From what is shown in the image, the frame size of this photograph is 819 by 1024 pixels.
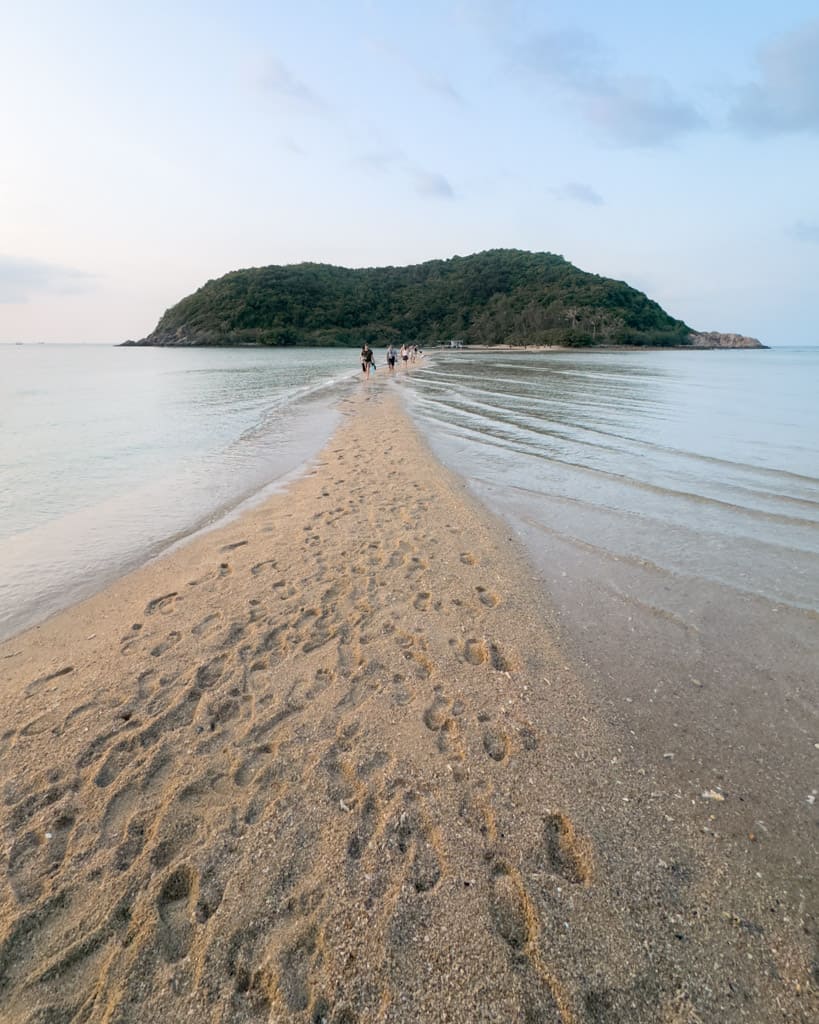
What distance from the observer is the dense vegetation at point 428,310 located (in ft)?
418

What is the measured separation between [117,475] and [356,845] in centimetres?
1236

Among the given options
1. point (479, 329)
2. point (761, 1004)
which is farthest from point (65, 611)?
point (479, 329)

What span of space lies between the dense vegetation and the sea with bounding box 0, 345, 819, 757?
10809 cm

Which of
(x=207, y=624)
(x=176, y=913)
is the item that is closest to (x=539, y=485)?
(x=207, y=624)

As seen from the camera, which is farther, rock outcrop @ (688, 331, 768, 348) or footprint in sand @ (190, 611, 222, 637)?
rock outcrop @ (688, 331, 768, 348)

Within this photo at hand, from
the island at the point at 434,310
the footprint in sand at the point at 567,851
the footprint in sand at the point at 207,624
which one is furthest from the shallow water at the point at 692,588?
the island at the point at 434,310

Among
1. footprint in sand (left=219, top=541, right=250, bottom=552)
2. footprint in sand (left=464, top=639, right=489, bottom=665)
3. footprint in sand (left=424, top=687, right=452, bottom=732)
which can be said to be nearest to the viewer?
footprint in sand (left=424, top=687, right=452, bottom=732)

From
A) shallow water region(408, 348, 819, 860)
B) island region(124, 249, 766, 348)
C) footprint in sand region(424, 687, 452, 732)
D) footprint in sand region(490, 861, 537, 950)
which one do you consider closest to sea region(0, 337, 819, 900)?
shallow water region(408, 348, 819, 860)

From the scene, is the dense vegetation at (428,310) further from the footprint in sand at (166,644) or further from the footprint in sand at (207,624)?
the footprint in sand at (166,644)

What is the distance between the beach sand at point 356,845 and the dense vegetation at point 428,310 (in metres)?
123

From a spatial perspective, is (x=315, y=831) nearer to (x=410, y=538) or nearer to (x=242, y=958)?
(x=242, y=958)

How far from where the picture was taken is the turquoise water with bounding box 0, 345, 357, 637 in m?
7.15

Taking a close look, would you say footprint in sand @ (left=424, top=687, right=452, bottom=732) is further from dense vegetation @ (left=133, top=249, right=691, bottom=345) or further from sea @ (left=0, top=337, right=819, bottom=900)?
dense vegetation @ (left=133, top=249, right=691, bottom=345)

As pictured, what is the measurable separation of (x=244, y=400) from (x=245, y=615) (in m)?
25.8
